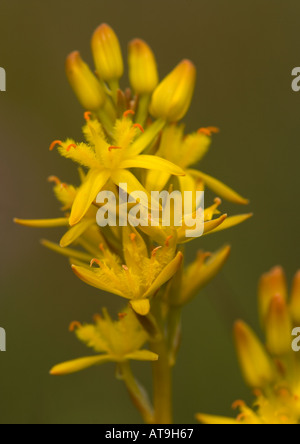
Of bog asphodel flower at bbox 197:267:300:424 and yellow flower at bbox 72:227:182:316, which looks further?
bog asphodel flower at bbox 197:267:300:424

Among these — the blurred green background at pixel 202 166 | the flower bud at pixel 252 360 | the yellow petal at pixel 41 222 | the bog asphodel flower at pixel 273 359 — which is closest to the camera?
the yellow petal at pixel 41 222

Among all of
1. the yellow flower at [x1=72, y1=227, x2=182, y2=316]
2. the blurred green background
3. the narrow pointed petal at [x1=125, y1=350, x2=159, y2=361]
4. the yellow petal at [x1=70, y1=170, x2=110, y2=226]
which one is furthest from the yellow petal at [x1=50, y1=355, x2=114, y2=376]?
the blurred green background

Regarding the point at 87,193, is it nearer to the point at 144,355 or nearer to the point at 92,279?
the point at 92,279

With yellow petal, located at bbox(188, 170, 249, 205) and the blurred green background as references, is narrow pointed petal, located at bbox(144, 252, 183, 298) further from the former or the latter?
the blurred green background

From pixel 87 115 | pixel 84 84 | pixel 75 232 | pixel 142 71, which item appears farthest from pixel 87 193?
pixel 142 71

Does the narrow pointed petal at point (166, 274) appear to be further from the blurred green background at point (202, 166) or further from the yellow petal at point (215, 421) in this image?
the blurred green background at point (202, 166)

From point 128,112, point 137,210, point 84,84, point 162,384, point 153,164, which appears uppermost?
point 84,84

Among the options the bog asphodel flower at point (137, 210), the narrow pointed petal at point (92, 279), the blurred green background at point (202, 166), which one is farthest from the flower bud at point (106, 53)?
the blurred green background at point (202, 166)
